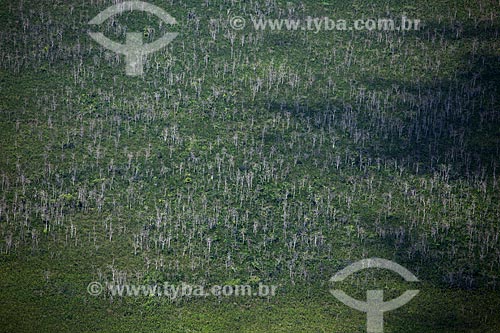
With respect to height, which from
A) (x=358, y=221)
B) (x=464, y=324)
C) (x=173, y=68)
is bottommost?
(x=464, y=324)

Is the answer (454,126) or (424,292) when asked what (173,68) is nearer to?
(454,126)

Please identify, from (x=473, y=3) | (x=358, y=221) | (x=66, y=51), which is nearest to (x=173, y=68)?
(x=66, y=51)

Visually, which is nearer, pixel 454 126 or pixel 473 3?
pixel 454 126

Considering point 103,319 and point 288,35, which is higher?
point 288,35

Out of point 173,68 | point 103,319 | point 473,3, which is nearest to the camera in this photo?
point 103,319

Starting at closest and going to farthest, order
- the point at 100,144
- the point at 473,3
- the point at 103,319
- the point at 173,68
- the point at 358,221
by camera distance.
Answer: the point at 103,319
the point at 358,221
the point at 100,144
the point at 173,68
the point at 473,3

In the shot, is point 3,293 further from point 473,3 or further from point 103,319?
point 473,3

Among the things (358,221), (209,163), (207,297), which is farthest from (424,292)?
(209,163)
